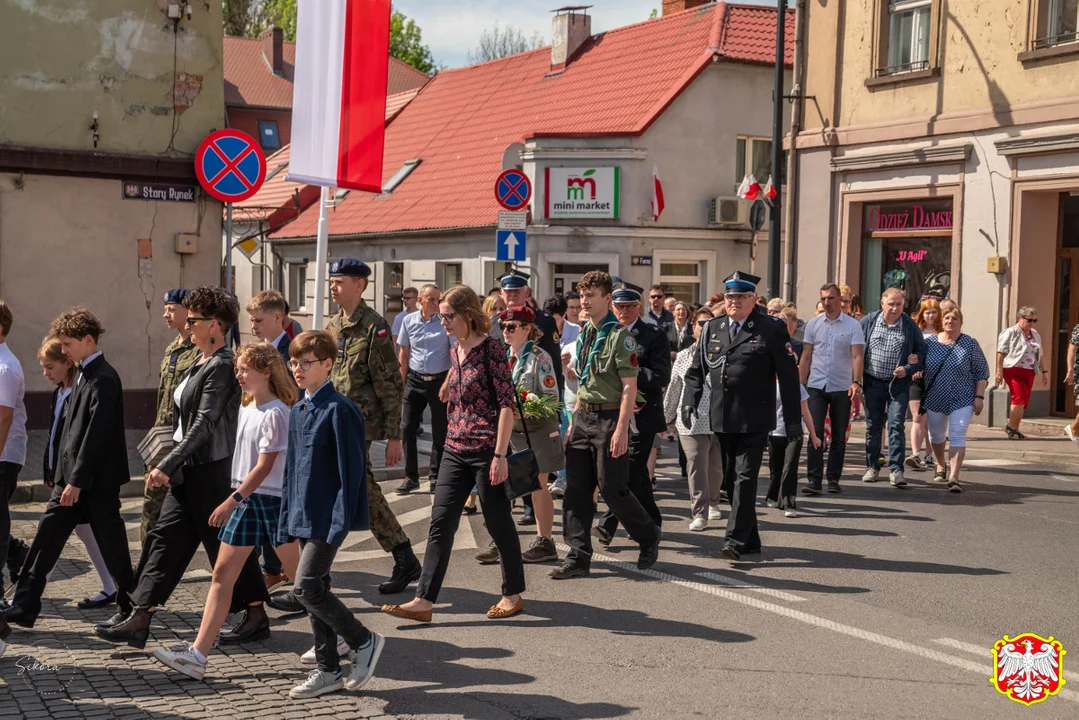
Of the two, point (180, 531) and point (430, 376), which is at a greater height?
point (430, 376)

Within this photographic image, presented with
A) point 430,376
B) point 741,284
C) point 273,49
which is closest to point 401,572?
point 741,284

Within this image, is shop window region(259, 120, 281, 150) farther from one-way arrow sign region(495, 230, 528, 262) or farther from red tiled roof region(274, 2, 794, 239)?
one-way arrow sign region(495, 230, 528, 262)

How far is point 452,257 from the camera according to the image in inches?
1259

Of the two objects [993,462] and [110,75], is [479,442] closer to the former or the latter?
[993,462]

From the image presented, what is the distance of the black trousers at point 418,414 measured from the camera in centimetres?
1112

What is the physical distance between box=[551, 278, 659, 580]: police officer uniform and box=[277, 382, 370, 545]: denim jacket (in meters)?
2.51

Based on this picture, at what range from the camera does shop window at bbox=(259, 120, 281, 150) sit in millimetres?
53750

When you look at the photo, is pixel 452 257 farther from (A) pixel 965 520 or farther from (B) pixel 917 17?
(A) pixel 965 520

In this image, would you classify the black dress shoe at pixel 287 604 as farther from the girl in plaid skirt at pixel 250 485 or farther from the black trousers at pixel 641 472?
the black trousers at pixel 641 472

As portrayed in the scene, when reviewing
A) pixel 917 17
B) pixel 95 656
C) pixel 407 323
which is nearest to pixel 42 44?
pixel 407 323

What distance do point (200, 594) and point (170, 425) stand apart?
123 centimetres

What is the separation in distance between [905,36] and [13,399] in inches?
655

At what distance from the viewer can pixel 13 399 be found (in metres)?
6.41

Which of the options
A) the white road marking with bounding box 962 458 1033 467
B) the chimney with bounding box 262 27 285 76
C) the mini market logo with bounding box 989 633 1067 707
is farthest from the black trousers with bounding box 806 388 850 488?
the chimney with bounding box 262 27 285 76
